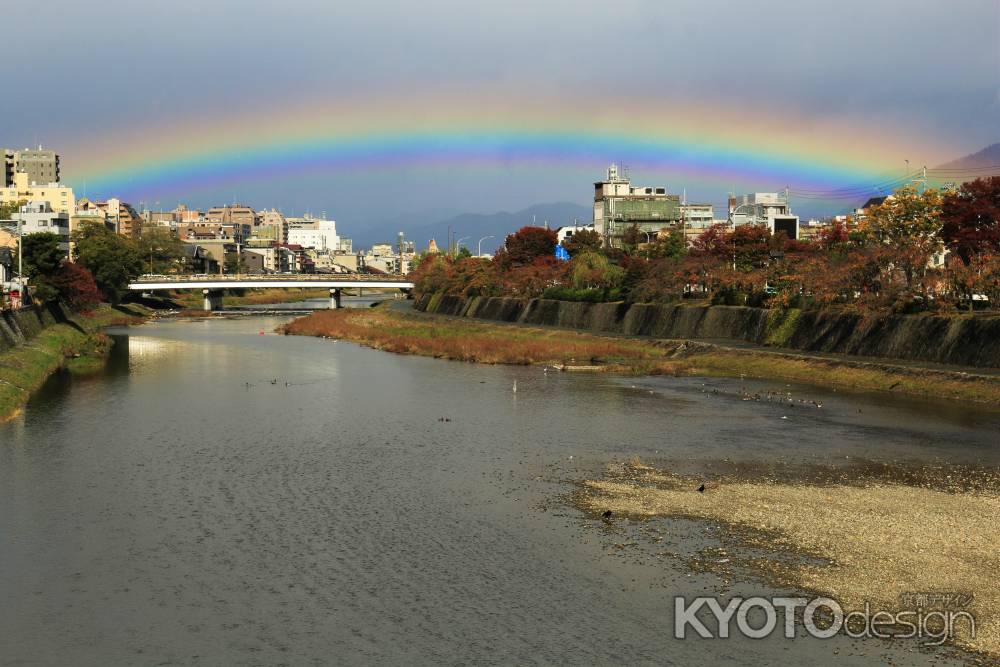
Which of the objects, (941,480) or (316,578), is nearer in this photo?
(316,578)

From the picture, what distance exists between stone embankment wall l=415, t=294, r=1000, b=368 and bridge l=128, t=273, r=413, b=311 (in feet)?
175

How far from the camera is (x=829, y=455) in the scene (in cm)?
3247

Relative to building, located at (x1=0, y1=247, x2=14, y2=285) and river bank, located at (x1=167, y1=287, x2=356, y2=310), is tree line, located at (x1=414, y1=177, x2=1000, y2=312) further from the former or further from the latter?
river bank, located at (x1=167, y1=287, x2=356, y2=310)

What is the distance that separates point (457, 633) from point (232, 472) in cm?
1453

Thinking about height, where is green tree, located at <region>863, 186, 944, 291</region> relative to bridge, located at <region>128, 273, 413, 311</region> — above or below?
above

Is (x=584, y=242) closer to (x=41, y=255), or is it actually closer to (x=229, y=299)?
(x=41, y=255)

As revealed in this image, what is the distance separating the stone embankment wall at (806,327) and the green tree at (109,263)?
173 ft

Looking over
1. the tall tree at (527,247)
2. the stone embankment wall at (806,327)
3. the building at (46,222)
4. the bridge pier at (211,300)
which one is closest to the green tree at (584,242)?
the tall tree at (527,247)

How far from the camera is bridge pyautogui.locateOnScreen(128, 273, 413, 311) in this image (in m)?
133

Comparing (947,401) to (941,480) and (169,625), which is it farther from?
(169,625)

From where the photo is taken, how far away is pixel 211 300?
14450cm

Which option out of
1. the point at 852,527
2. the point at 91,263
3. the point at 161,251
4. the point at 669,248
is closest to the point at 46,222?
the point at 91,263

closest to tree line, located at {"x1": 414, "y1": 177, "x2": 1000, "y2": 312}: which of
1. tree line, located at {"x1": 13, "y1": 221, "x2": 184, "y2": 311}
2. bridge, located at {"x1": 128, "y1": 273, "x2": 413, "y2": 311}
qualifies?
bridge, located at {"x1": 128, "y1": 273, "x2": 413, "y2": 311}

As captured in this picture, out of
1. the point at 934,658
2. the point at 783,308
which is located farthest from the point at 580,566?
the point at 783,308
